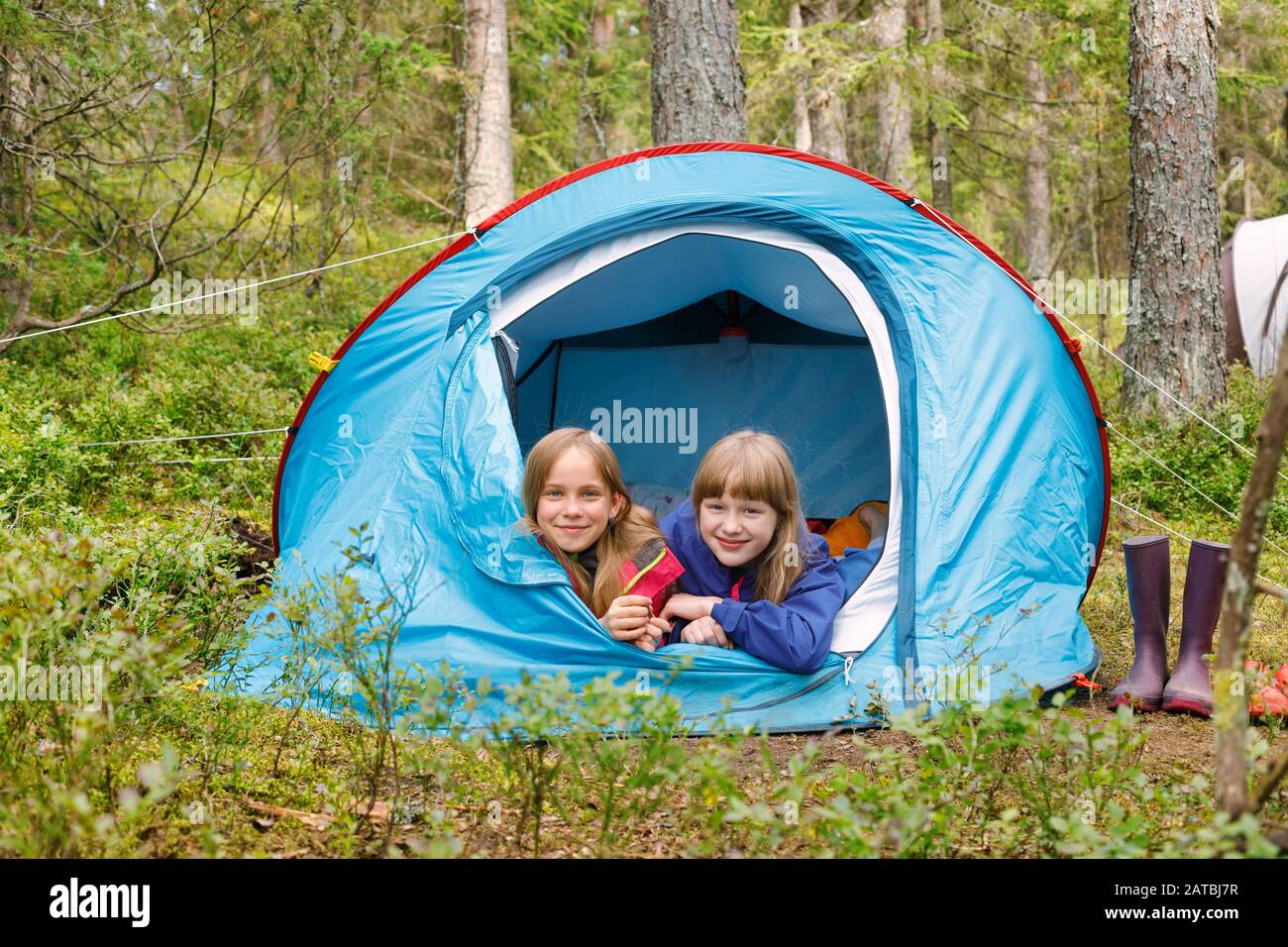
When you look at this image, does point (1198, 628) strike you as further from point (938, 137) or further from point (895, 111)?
point (938, 137)

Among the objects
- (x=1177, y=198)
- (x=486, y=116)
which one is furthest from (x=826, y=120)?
(x=1177, y=198)

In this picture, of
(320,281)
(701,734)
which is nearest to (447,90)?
(320,281)

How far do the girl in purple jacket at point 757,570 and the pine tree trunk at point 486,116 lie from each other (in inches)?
264

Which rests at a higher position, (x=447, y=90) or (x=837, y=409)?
(x=447, y=90)

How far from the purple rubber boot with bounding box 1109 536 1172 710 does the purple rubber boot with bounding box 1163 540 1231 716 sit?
0.05m

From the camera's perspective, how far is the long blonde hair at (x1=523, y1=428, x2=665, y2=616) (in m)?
3.27

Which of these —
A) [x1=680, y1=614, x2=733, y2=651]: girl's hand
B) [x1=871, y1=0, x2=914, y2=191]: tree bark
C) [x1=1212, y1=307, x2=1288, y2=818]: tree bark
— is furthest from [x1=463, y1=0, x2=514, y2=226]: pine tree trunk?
[x1=1212, y1=307, x2=1288, y2=818]: tree bark

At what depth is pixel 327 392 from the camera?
3.68m

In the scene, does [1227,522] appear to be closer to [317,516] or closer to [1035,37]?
[317,516]

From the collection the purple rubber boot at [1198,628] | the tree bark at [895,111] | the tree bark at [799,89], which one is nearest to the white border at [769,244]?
the purple rubber boot at [1198,628]

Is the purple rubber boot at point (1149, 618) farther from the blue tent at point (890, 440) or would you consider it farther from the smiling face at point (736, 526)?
the smiling face at point (736, 526)

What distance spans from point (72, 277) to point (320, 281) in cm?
228
